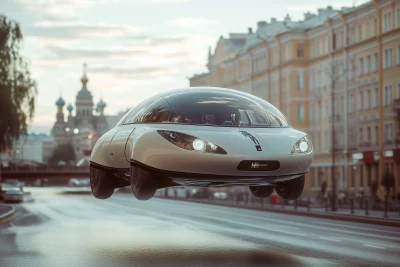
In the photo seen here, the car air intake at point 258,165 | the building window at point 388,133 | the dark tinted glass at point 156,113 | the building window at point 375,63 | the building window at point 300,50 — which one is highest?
the building window at point 300,50

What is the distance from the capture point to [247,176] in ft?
22.6

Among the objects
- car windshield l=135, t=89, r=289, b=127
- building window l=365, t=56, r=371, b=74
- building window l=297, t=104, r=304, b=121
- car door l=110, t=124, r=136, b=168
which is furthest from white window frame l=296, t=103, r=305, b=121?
car windshield l=135, t=89, r=289, b=127

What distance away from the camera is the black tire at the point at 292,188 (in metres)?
7.32

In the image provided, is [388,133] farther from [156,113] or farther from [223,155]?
[223,155]

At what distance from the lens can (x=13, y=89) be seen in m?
51.0

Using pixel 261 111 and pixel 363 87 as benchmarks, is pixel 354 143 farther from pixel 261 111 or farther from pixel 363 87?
pixel 261 111

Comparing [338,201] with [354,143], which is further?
[354,143]

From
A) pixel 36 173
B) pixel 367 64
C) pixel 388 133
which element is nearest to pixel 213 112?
pixel 388 133

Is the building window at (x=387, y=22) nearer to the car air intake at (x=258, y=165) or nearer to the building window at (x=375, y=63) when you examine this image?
the building window at (x=375, y=63)

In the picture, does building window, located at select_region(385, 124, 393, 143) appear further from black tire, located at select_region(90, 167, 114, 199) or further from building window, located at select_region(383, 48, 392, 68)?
black tire, located at select_region(90, 167, 114, 199)

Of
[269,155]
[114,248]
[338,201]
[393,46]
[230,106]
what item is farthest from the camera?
[393,46]

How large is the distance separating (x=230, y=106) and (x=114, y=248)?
12516 millimetres

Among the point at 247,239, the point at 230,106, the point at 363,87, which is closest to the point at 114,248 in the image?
the point at 247,239

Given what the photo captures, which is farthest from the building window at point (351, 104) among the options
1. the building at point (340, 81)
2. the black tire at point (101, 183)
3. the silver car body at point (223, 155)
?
the silver car body at point (223, 155)
